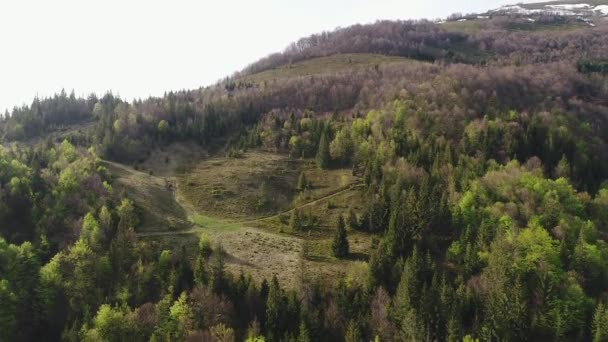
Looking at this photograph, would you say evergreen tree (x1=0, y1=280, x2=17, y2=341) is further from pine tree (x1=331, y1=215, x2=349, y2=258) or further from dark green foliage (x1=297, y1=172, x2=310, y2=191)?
dark green foliage (x1=297, y1=172, x2=310, y2=191)

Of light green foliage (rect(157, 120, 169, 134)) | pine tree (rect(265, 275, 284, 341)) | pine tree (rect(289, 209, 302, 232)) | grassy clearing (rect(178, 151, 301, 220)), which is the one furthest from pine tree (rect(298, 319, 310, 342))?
light green foliage (rect(157, 120, 169, 134))

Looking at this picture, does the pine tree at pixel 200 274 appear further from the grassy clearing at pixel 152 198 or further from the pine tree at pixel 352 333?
the pine tree at pixel 352 333

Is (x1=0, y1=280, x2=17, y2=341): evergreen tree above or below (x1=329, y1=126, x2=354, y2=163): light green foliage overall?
below

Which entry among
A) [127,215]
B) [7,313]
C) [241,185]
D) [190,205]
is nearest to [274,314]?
[127,215]

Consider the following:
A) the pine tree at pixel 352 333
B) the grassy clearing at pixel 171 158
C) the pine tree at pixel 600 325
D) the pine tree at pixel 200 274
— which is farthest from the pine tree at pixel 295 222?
the pine tree at pixel 600 325

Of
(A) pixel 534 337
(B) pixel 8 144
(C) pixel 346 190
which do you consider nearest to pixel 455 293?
(A) pixel 534 337

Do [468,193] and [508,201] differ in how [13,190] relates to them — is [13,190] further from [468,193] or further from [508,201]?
[508,201]

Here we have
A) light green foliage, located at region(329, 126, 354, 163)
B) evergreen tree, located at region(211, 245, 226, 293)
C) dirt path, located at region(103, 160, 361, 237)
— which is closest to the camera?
evergreen tree, located at region(211, 245, 226, 293)
